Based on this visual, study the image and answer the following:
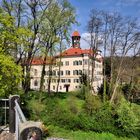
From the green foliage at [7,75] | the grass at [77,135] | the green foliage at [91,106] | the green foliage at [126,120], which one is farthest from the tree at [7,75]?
the green foliage at [91,106]

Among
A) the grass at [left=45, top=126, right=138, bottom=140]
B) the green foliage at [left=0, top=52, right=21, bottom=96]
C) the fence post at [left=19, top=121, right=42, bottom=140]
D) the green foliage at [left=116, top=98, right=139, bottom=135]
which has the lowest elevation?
the grass at [left=45, top=126, right=138, bottom=140]

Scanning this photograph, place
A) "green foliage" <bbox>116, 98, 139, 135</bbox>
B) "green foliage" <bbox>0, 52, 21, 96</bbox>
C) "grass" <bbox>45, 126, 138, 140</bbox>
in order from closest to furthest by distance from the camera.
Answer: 1. "green foliage" <bbox>0, 52, 21, 96</bbox>
2. "grass" <bbox>45, 126, 138, 140</bbox>
3. "green foliage" <bbox>116, 98, 139, 135</bbox>

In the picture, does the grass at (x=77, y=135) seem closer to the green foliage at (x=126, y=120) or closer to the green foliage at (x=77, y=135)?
the green foliage at (x=77, y=135)

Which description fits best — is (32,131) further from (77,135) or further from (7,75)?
(77,135)

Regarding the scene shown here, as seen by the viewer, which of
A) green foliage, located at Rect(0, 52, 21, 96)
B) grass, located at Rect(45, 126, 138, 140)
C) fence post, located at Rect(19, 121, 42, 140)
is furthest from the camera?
grass, located at Rect(45, 126, 138, 140)

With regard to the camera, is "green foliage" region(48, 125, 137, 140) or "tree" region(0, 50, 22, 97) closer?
"tree" region(0, 50, 22, 97)

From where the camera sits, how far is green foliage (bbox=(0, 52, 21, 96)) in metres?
14.6

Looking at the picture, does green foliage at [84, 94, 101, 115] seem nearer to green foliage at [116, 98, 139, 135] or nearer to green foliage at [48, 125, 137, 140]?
green foliage at [116, 98, 139, 135]

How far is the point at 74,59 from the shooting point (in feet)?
241

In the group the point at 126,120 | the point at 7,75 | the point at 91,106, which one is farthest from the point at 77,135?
the point at 7,75

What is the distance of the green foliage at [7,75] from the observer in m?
14.6

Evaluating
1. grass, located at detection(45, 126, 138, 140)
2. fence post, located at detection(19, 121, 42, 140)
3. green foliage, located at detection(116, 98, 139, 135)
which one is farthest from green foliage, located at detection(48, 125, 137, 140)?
fence post, located at detection(19, 121, 42, 140)

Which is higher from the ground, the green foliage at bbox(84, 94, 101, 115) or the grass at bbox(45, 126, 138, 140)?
the green foliage at bbox(84, 94, 101, 115)

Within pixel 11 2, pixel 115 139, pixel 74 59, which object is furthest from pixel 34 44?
pixel 74 59
